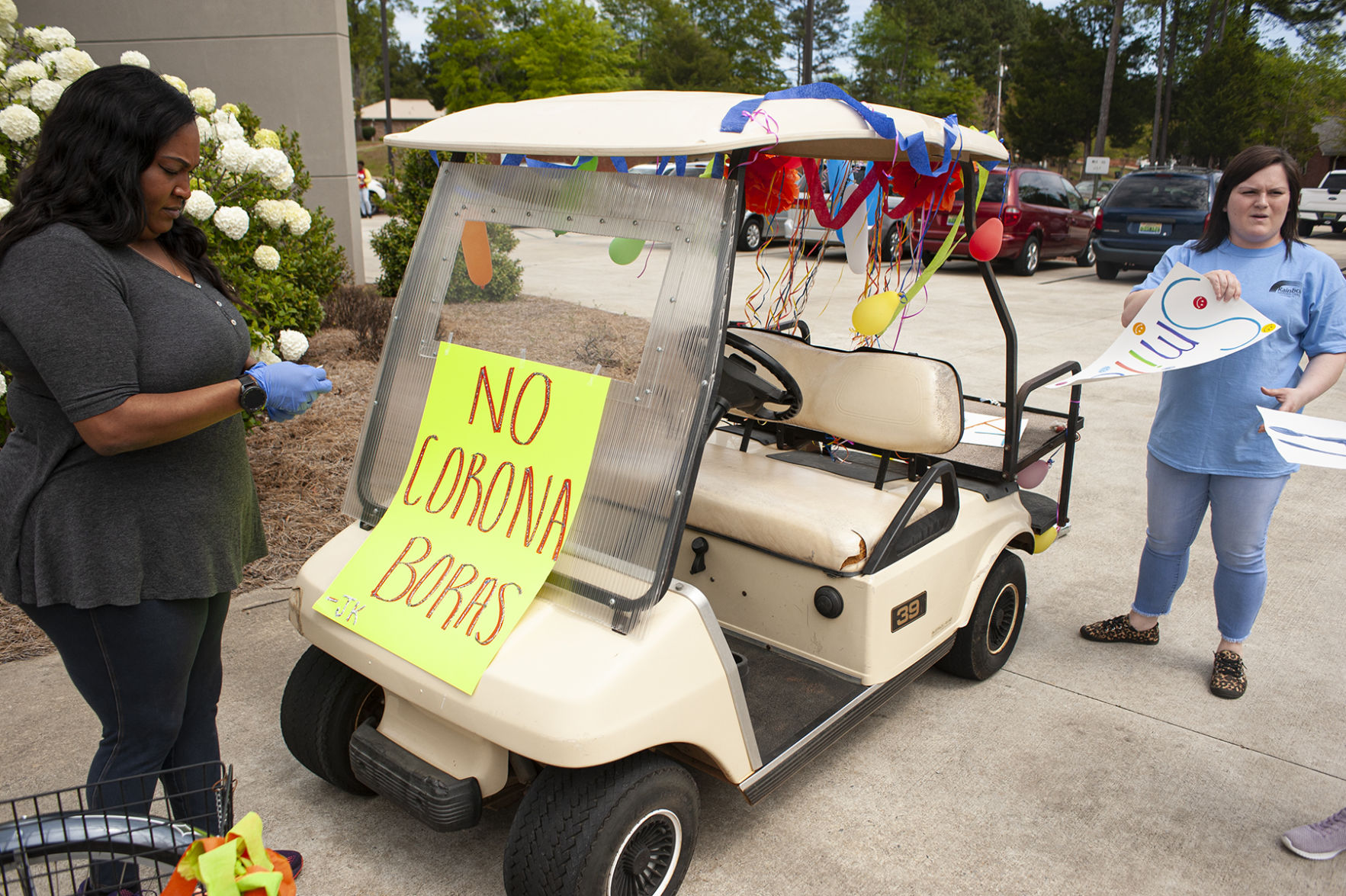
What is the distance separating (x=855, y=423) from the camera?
2.92 meters

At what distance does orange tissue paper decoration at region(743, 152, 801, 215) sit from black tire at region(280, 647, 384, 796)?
1925 millimetres

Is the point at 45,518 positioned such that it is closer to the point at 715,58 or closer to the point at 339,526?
the point at 339,526

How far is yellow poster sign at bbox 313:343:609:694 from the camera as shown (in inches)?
77.0

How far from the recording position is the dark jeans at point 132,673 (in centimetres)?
173

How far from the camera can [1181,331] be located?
115 inches

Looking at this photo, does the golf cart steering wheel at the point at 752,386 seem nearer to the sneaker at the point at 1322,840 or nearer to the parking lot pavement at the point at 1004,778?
the parking lot pavement at the point at 1004,778

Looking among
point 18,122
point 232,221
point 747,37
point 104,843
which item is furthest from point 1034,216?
point 747,37

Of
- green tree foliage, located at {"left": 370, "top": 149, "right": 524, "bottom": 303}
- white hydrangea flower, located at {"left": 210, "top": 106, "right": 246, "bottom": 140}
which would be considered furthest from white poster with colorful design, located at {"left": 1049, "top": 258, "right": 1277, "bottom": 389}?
green tree foliage, located at {"left": 370, "top": 149, "right": 524, "bottom": 303}

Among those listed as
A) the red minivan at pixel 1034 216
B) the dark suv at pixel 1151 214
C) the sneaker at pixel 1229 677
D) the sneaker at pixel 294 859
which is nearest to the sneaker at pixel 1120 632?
the sneaker at pixel 1229 677

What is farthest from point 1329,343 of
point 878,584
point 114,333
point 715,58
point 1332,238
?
point 715,58

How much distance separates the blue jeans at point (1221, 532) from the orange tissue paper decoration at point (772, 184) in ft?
5.08

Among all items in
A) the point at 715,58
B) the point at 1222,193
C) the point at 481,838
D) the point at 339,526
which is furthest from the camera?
the point at 715,58

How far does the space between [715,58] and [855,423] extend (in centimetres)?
4786

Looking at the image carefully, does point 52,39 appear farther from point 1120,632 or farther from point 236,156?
point 1120,632
